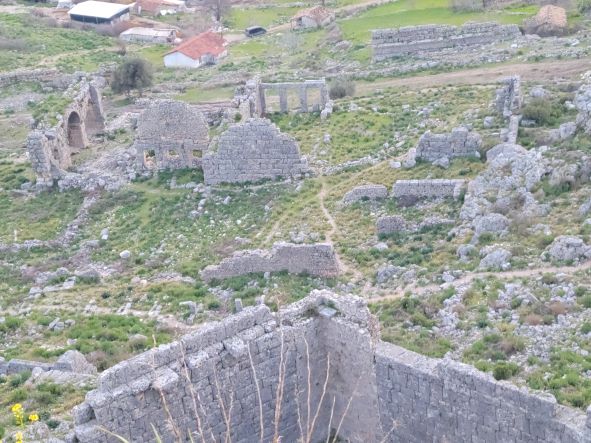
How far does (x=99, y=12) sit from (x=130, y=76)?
25.4 metres

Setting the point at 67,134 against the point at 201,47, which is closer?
the point at 67,134

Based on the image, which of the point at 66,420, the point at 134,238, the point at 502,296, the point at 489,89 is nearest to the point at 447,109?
the point at 489,89

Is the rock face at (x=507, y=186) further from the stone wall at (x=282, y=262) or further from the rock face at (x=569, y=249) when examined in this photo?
the stone wall at (x=282, y=262)

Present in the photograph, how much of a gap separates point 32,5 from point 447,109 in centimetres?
5694

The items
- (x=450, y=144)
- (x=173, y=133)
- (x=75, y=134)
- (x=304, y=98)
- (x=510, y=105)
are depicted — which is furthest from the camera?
(x=75, y=134)

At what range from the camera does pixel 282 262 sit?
28.7 meters

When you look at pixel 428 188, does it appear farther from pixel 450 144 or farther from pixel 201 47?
pixel 201 47

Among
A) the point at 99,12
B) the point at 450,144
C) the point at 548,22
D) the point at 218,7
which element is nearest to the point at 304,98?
the point at 450,144

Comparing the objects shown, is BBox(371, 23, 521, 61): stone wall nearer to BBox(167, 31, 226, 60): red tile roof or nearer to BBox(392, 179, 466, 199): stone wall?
BBox(167, 31, 226, 60): red tile roof

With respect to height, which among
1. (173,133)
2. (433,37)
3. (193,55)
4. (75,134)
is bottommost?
(75,134)

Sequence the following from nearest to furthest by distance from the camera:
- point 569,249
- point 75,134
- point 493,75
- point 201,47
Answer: point 569,249 → point 493,75 → point 75,134 → point 201,47

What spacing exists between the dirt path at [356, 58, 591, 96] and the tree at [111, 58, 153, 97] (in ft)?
45.7

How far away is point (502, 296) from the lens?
21.4 meters

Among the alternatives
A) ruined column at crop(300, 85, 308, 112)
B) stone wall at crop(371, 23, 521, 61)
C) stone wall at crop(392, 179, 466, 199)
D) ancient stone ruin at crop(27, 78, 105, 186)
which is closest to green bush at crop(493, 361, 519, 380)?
stone wall at crop(392, 179, 466, 199)
